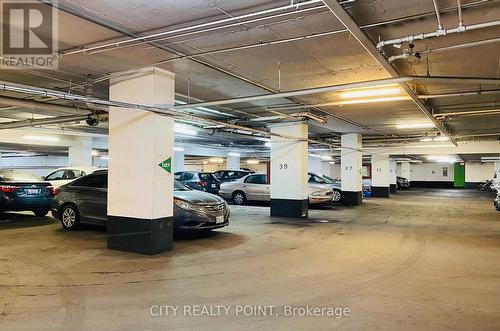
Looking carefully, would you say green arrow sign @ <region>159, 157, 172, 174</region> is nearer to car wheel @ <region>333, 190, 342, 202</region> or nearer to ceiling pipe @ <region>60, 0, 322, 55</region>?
ceiling pipe @ <region>60, 0, 322, 55</region>

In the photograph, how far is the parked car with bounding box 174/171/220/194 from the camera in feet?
57.1

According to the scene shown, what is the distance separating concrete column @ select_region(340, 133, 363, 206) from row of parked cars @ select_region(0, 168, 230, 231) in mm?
8859

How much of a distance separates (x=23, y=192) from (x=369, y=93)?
8761 millimetres

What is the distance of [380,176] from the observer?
22828 mm

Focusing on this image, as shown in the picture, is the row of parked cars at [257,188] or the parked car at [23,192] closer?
the parked car at [23,192]

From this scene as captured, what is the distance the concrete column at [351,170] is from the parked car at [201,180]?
563 cm

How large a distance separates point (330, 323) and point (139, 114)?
4.54 metres

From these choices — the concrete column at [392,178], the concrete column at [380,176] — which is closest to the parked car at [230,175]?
the concrete column at [380,176]

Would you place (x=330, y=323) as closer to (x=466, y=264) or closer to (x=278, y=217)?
(x=466, y=264)

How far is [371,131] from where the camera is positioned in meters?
15.0

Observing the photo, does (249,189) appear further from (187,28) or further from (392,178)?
(392,178)

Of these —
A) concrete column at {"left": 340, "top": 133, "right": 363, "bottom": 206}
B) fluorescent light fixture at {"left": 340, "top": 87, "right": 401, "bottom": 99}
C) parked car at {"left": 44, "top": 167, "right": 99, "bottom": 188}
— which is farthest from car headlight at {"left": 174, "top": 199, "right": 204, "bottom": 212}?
concrete column at {"left": 340, "top": 133, "right": 363, "bottom": 206}

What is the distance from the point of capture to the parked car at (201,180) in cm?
1741

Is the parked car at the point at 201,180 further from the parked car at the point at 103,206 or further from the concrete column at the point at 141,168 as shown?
the concrete column at the point at 141,168
